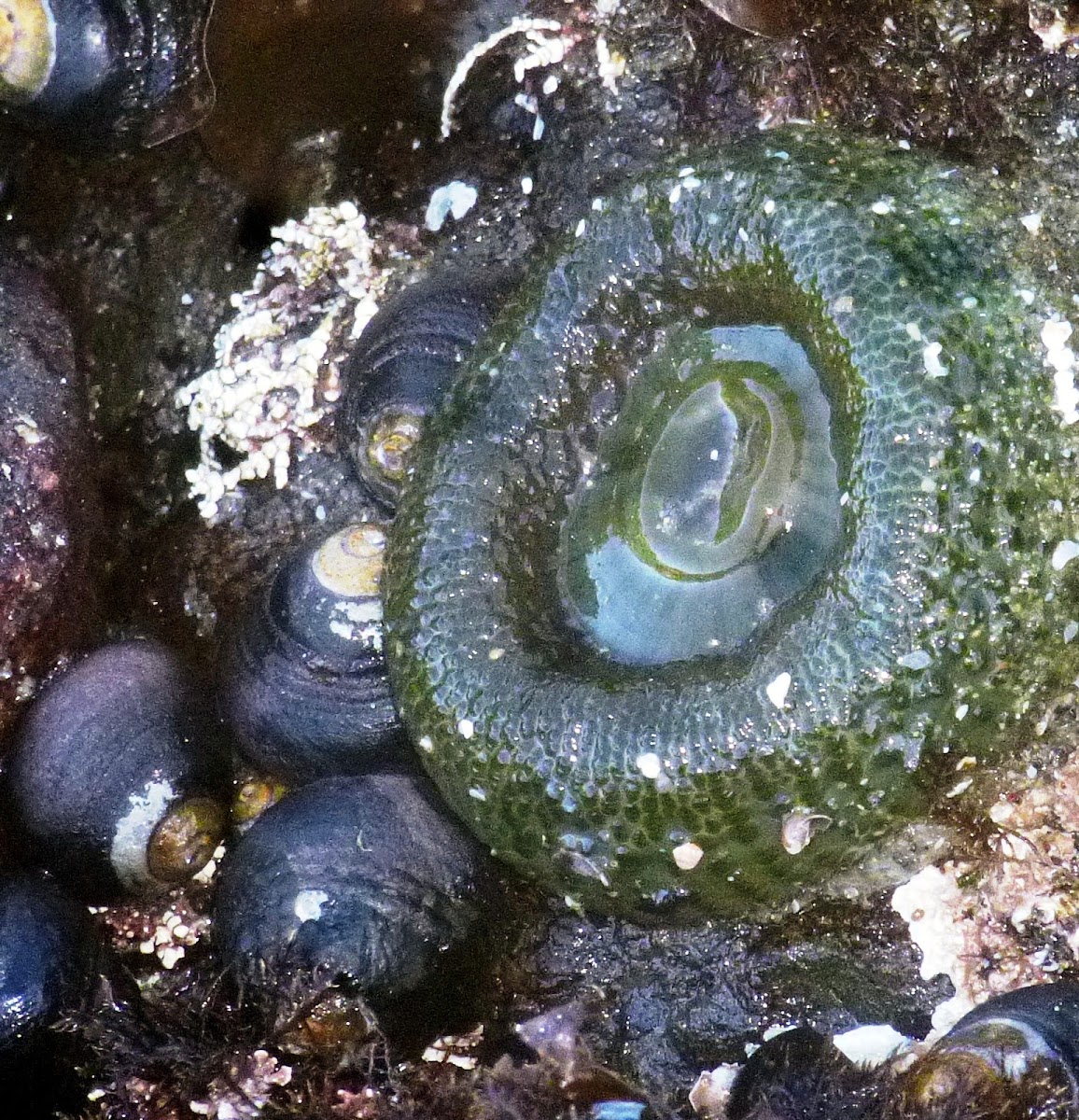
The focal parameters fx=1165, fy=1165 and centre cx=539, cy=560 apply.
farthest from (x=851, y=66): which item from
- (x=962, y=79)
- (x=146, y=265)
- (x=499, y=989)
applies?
(x=499, y=989)

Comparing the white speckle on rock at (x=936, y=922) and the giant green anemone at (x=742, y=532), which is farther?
the white speckle on rock at (x=936, y=922)

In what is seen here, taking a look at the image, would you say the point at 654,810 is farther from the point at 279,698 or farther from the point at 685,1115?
the point at 279,698

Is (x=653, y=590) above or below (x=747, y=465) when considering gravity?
below

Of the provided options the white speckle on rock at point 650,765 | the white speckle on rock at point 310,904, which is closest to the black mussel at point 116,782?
the white speckle on rock at point 310,904

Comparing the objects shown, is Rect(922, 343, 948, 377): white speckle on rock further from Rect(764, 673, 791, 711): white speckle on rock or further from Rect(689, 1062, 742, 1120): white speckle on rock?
Rect(689, 1062, 742, 1120): white speckle on rock

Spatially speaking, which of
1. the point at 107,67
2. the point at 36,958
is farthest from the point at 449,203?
the point at 36,958

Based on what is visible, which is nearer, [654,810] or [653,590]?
[654,810]

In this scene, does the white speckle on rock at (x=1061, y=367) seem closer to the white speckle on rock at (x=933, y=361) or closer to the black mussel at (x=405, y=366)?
the white speckle on rock at (x=933, y=361)
